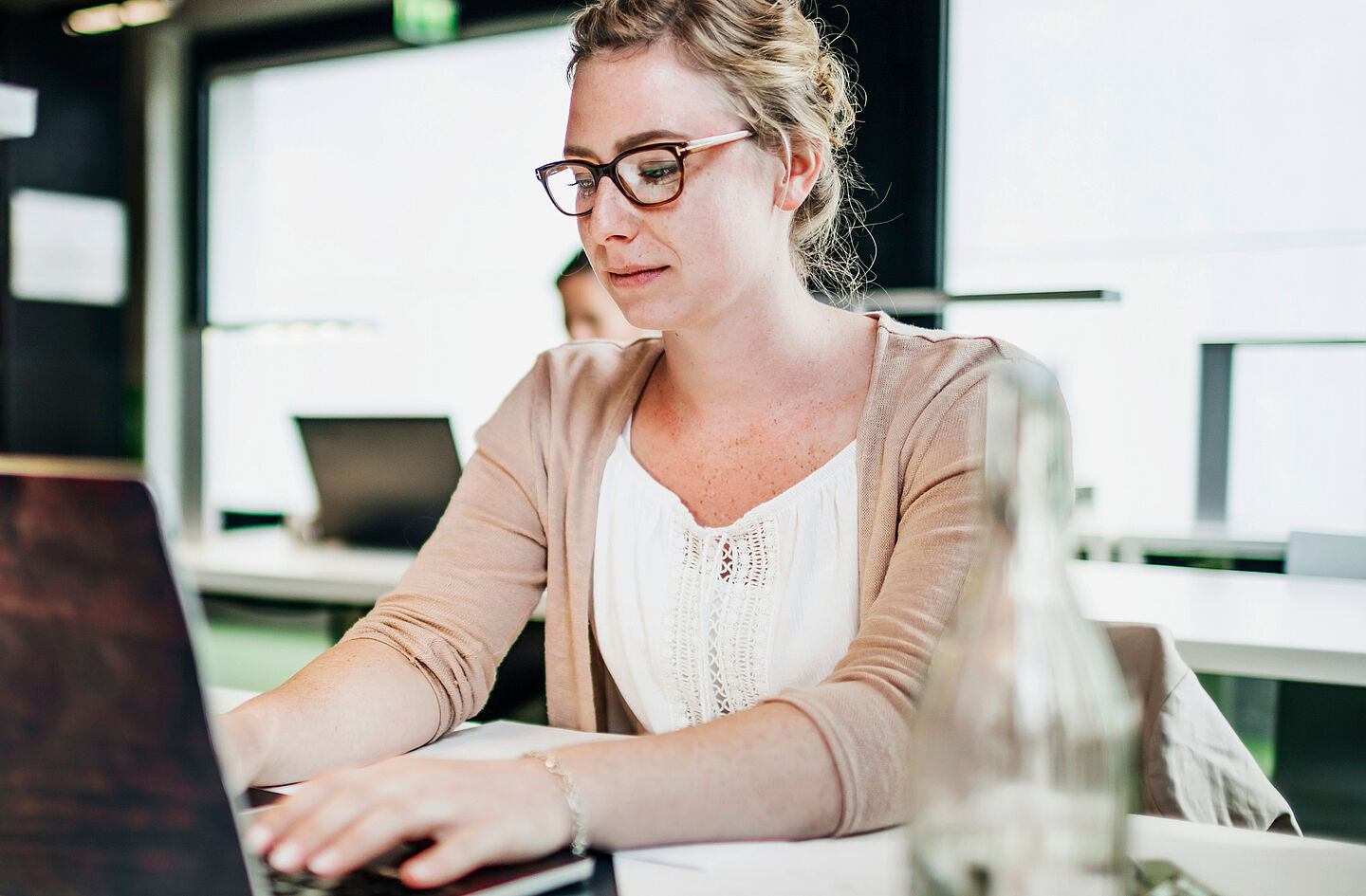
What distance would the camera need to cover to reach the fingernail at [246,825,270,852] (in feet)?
2.07

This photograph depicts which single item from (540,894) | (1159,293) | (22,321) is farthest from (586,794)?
(22,321)

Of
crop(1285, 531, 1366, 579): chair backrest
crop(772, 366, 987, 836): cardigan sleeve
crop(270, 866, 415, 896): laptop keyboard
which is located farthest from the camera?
crop(1285, 531, 1366, 579): chair backrest

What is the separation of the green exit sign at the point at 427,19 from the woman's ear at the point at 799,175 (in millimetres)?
3018

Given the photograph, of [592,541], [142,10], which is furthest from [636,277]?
[142,10]

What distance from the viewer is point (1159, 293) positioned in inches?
117

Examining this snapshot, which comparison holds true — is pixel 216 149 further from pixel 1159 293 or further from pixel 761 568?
pixel 761 568

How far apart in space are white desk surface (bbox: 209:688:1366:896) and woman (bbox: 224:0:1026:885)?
0.36ft

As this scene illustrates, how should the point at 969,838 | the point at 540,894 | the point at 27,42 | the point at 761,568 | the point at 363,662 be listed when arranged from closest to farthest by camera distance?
1. the point at 969,838
2. the point at 540,894
3. the point at 363,662
4. the point at 761,568
5. the point at 27,42

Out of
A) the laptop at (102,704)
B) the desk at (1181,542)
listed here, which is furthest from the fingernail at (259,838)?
the desk at (1181,542)

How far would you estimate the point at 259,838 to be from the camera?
2.09ft

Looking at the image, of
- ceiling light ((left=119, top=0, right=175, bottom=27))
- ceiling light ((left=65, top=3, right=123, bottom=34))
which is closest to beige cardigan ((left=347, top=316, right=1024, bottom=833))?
ceiling light ((left=119, top=0, right=175, bottom=27))

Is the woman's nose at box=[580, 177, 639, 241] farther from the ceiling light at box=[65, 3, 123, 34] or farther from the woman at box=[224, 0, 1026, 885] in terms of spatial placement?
the ceiling light at box=[65, 3, 123, 34]

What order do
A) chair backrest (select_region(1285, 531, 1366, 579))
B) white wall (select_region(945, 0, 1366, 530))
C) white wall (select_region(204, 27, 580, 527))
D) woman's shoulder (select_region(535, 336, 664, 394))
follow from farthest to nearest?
white wall (select_region(204, 27, 580, 527)) → white wall (select_region(945, 0, 1366, 530)) → chair backrest (select_region(1285, 531, 1366, 579)) → woman's shoulder (select_region(535, 336, 664, 394))

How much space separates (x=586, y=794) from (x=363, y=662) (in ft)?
1.23
